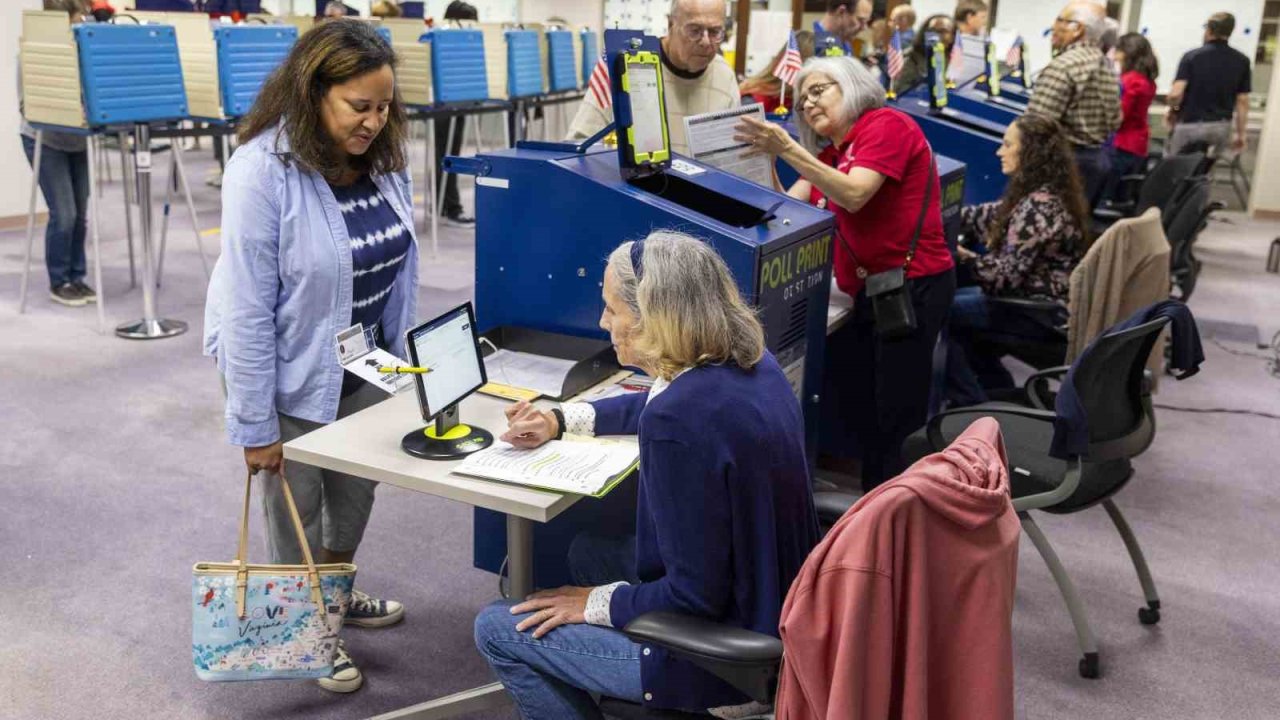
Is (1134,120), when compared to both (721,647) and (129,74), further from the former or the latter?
(721,647)

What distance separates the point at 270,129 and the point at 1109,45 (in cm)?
575

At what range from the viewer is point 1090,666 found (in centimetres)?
267

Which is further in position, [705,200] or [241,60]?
[241,60]

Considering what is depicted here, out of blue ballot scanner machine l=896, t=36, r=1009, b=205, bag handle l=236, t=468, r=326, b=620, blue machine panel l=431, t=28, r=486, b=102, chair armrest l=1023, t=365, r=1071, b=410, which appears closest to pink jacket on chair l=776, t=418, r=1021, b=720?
bag handle l=236, t=468, r=326, b=620

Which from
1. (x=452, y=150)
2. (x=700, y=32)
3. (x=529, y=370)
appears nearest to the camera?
(x=529, y=370)

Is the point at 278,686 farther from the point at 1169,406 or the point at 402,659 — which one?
the point at 1169,406

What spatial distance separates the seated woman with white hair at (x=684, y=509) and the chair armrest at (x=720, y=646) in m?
0.04

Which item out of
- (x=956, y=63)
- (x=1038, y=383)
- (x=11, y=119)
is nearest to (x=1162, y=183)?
(x=956, y=63)

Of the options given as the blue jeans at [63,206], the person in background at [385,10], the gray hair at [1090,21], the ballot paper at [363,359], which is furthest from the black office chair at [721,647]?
the person in background at [385,10]

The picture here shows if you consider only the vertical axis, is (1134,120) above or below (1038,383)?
above

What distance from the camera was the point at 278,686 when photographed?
8.18ft

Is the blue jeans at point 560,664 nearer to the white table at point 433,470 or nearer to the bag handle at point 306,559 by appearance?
the white table at point 433,470

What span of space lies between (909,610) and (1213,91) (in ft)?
27.9

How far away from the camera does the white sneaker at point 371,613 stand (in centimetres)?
276
